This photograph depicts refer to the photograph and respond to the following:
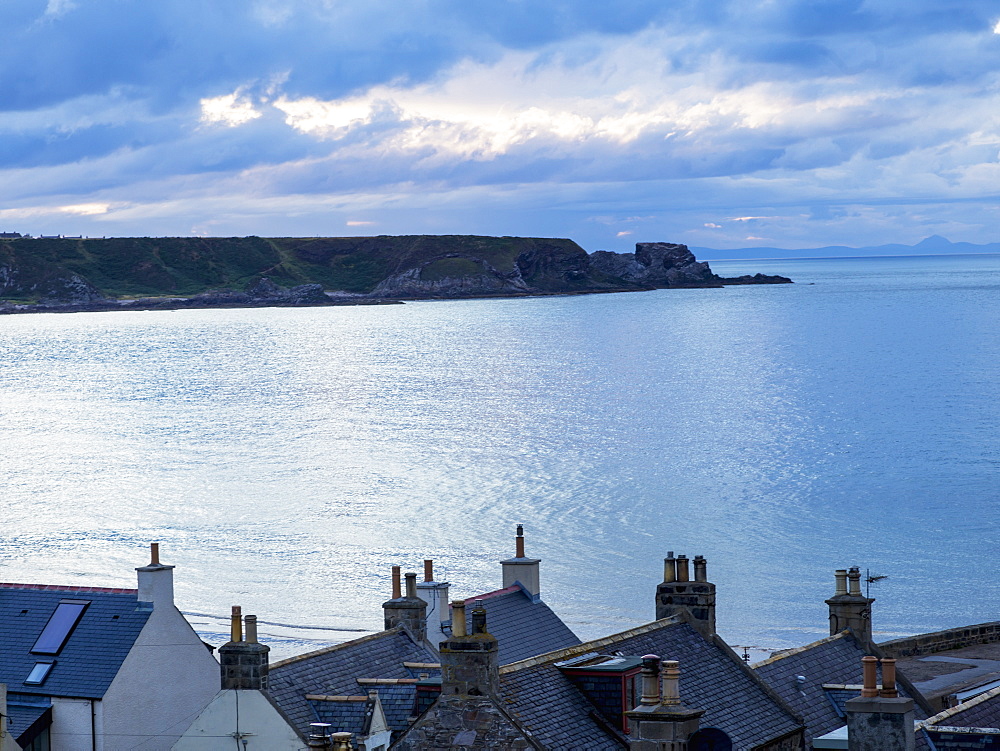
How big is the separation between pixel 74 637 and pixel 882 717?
1779 centimetres

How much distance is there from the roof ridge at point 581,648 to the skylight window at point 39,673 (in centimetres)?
1033

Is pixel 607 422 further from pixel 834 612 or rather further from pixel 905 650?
pixel 834 612

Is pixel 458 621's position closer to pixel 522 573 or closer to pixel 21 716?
pixel 21 716

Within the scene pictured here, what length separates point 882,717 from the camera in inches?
534

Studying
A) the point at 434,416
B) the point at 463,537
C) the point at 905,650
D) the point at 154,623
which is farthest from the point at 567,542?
the point at 434,416

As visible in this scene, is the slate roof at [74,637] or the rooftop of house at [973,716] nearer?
the rooftop of house at [973,716]

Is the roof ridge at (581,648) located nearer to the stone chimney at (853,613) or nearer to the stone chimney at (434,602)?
the stone chimney at (853,613)

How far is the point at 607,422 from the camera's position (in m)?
133

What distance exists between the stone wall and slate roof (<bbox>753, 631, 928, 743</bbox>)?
785 inches

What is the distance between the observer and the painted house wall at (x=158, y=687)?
26250 millimetres

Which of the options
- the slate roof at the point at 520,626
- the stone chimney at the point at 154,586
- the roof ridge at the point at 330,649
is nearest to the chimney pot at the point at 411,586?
the roof ridge at the point at 330,649

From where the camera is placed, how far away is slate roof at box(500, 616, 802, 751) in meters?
17.6

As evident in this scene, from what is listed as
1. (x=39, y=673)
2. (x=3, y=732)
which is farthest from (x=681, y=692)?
(x=39, y=673)

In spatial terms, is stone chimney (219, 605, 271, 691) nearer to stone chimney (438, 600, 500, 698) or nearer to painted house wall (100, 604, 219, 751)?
painted house wall (100, 604, 219, 751)
